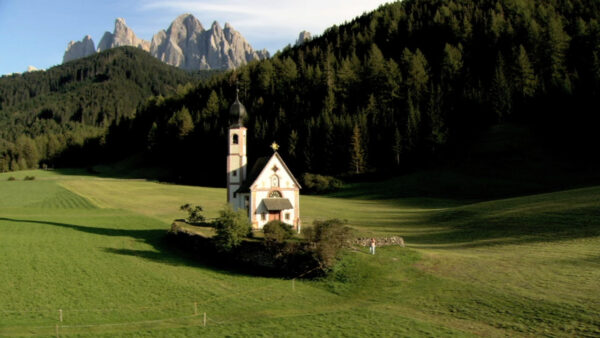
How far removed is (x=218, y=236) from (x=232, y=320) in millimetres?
13457

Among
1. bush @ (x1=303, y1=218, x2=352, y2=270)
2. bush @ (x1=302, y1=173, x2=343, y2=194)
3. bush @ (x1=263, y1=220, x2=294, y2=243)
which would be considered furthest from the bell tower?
bush @ (x1=302, y1=173, x2=343, y2=194)

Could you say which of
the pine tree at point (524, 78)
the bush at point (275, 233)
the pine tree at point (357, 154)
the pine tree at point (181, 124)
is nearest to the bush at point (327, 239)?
the bush at point (275, 233)

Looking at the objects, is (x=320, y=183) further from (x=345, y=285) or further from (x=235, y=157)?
(x=345, y=285)

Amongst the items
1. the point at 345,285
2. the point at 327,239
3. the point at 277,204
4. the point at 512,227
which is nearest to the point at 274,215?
the point at 277,204

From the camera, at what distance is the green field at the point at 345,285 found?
21344mm

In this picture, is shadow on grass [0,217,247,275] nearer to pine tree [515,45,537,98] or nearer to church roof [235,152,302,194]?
church roof [235,152,302,194]

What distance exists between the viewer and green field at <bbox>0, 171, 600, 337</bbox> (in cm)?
2134

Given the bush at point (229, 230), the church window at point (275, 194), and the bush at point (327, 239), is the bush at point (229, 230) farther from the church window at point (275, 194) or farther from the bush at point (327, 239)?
the church window at point (275, 194)

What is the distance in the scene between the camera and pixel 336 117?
358 feet

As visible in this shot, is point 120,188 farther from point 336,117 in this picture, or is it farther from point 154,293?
point 154,293

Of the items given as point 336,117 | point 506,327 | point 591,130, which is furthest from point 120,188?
point 591,130

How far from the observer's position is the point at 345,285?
29172mm

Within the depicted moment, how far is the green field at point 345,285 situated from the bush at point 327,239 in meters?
1.32

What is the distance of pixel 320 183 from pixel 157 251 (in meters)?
56.0
